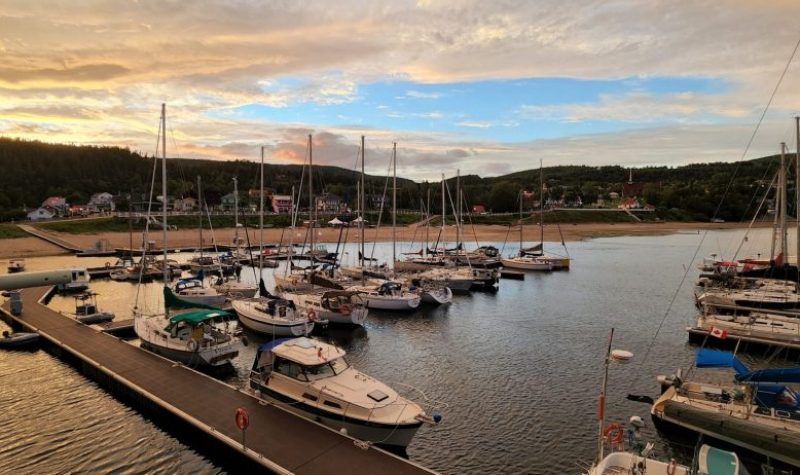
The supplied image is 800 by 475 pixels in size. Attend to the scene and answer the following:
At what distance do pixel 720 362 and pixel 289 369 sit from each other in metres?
17.6

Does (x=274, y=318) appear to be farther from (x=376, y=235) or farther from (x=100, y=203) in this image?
(x=100, y=203)

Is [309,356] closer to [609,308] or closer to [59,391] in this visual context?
[59,391]

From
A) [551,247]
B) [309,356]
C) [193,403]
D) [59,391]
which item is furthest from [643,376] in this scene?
[551,247]

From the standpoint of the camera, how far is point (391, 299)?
40906 mm

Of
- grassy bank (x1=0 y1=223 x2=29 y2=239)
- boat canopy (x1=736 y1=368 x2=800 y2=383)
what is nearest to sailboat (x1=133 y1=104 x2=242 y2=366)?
boat canopy (x1=736 y1=368 x2=800 y2=383)

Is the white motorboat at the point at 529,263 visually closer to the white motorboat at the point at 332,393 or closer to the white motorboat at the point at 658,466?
the white motorboat at the point at 332,393

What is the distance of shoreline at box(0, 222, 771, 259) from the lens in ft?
281

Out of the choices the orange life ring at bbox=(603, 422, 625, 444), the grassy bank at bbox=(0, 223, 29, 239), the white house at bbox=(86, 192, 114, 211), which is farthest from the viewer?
the white house at bbox=(86, 192, 114, 211)

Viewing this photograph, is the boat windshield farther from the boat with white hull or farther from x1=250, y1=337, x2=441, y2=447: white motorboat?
the boat with white hull

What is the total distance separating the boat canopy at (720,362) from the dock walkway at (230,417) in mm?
13186

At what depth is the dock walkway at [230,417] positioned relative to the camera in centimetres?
1474

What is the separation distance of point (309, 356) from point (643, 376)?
18745 mm

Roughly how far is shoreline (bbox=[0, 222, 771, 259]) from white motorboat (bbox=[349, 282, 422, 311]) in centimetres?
2468

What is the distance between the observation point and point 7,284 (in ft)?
32.0
